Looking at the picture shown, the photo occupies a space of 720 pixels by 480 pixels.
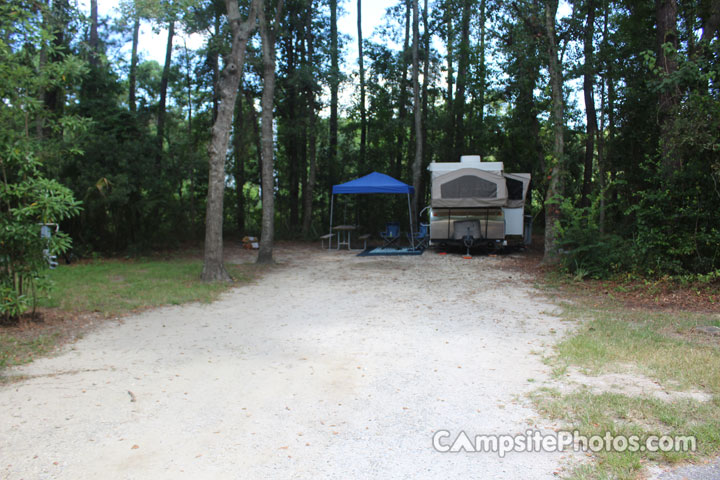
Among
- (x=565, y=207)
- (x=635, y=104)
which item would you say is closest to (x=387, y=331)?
(x=565, y=207)

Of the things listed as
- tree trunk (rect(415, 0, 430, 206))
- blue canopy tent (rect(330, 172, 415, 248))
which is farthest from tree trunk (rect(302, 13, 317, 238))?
tree trunk (rect(415, 0, 430, 206))

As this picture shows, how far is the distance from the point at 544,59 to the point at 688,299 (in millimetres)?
7226

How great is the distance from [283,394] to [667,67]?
9.81 meters

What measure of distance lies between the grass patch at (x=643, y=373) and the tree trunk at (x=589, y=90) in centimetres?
738

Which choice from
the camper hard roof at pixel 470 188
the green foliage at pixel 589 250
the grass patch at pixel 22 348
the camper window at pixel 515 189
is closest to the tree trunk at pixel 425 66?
the camper window at pixel 515 189

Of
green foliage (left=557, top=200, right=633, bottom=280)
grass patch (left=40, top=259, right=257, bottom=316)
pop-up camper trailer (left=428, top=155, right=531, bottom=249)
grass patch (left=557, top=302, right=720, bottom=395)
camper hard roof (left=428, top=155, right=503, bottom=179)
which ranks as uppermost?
camper hard roof (left=428, top=155, right=503, bottom=179)

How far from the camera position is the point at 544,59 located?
12.4m

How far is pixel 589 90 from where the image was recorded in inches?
643

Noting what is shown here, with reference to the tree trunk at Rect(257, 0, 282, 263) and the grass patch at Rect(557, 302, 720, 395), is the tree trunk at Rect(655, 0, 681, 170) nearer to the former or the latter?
the grass patch at Rect(557, 302, 720, 395)

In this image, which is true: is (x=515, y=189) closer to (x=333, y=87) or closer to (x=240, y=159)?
(x=333, y=87)

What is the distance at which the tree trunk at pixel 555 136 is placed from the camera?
1140 centimetres

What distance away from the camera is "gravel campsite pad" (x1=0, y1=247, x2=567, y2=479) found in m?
2.94

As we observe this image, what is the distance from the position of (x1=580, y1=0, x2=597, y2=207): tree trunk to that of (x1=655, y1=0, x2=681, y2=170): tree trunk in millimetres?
3522

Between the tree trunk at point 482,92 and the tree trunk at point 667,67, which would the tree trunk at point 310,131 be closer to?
the tree trunk at point 482,92
